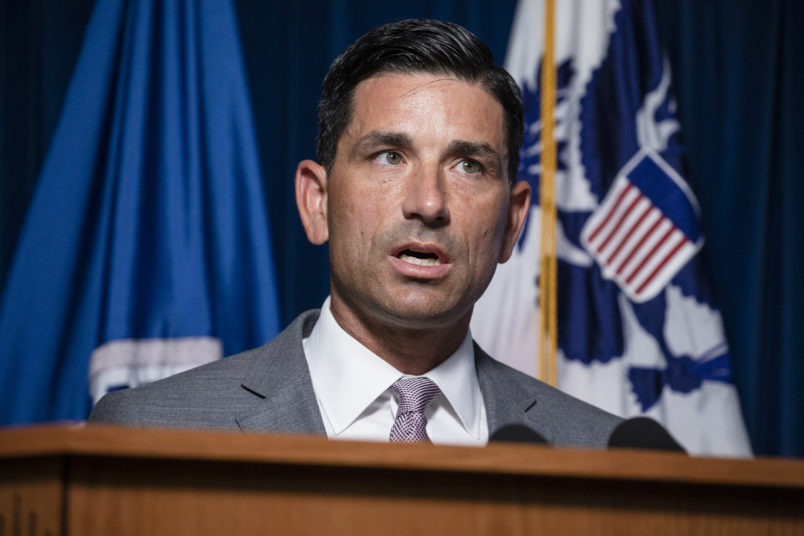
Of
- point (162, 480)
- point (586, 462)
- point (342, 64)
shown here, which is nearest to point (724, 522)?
point (586, 462)

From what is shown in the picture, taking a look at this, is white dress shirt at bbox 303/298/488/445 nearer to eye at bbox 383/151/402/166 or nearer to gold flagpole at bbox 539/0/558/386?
eye at bbox 383/151/402/166

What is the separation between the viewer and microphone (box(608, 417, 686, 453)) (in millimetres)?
949

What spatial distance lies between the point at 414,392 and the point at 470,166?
0.47 meters

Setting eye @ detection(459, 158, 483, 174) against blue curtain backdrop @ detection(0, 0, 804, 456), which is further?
blue curtain backdrop @ detection(0, 0, 804, 456)

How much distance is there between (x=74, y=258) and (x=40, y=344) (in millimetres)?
263

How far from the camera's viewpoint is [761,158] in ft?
10.2

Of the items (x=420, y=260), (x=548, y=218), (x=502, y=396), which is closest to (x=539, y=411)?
(x=502, y=396)

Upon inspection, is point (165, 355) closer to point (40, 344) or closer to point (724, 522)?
point (40, 344)

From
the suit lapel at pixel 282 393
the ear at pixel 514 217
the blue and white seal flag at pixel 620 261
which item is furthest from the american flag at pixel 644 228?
the suit lapel at pixel 282 393

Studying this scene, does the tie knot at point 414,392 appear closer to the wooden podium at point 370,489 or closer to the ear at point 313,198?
the ear at point 313,198

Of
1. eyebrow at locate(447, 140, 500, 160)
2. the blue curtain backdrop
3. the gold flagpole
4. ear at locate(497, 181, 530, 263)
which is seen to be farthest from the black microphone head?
the blue curtain backdrop

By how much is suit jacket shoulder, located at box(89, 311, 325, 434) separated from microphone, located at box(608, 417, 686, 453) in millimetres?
737

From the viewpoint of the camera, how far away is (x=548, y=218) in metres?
2.75

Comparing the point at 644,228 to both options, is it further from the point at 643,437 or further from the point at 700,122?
the point at 643,437
